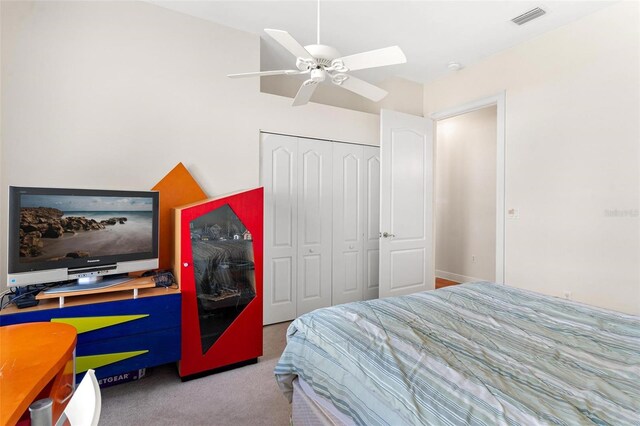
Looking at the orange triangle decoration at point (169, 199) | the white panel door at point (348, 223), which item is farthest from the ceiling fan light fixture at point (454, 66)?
the orange triangle decoration at point (169, 199)

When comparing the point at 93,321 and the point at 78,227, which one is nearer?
the point at 93,321

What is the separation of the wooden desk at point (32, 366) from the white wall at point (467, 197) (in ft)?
16.5

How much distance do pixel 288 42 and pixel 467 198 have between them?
444cm

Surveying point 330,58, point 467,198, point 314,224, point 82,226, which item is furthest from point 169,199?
point 467,198

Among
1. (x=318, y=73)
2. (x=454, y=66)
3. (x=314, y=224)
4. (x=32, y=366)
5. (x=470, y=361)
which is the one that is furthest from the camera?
(x=454, y=66)

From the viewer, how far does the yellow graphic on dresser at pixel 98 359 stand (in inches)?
74.0

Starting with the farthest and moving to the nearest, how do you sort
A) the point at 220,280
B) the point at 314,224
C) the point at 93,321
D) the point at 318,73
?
the point at 314,224 < the point at 220,280 < the point at 93,321 < the point at 318,73

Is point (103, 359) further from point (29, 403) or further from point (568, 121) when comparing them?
point (568, 121)

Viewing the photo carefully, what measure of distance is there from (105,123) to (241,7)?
1.46 meters

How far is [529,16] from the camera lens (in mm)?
2750

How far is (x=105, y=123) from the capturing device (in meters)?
2.46

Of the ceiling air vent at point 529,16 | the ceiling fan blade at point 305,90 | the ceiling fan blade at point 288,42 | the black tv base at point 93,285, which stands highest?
the ceiling air vent at point 529,16

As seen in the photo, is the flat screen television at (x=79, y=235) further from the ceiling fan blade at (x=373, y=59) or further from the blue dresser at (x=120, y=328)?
the ceiling fan blade at (x=373, y=59)

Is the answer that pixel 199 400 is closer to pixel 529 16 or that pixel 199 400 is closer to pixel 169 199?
pixel 169 199
